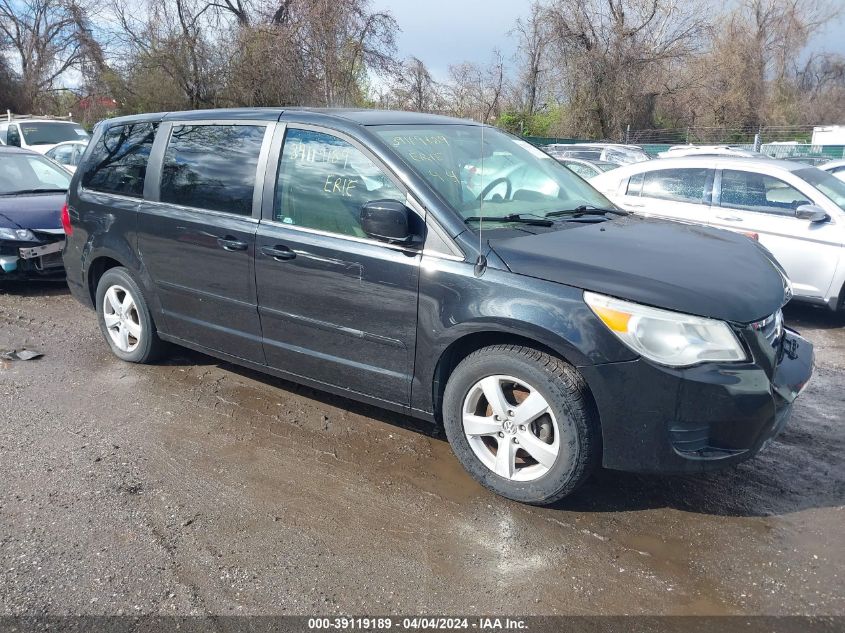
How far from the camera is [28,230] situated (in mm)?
7543

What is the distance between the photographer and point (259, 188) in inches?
167

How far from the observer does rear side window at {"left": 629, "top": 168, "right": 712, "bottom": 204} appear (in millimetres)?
7633

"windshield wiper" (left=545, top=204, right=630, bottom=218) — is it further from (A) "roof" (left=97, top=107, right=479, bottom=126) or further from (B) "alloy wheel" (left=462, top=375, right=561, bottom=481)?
(B) "alloy wheel" (left=462, top=375, right=561, bottom=481)

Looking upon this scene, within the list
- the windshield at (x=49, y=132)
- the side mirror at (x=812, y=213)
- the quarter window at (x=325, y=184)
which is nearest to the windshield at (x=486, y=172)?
the quarter window at (x=325, y=184)

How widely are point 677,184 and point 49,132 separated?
1596 centimetres

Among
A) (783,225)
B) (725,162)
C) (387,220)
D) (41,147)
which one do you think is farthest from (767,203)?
(41,147)

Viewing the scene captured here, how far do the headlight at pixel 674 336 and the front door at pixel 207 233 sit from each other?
88.5 inches

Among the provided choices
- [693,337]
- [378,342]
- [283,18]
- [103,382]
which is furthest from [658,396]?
[283,18]

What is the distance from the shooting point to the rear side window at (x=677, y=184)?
7.63 meters

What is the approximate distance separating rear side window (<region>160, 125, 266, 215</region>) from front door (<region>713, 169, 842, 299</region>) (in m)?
5.13

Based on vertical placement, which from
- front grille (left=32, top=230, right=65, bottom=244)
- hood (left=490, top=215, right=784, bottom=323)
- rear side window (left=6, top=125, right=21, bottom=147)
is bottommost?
front grille (left=32, top=230, right=65, bottom=244)

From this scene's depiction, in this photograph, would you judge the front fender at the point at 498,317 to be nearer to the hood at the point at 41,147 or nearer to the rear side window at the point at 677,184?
the rear side window at the point at 677,184

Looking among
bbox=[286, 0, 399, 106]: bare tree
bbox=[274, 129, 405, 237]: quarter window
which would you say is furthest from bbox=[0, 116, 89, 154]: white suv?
bbox=[274, 129, 405, 237]: quarter window

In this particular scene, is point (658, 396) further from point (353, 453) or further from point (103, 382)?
point (103, 382)
